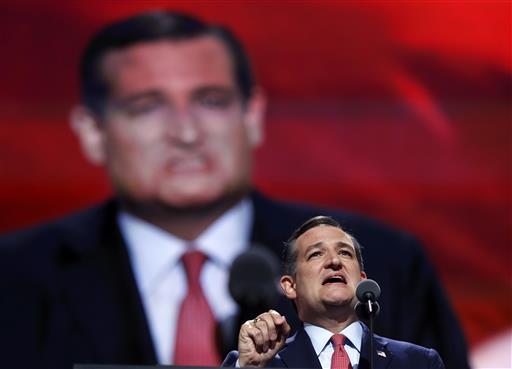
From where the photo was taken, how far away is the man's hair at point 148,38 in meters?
5.34

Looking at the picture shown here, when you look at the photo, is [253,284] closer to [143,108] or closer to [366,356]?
[366,356]

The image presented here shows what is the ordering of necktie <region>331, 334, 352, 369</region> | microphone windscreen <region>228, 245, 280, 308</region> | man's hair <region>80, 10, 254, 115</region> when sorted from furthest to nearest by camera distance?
1. man's hair <region>80, 10, 254, 115</region>
2. microphone windscreen <region>228, 245, 280, 308</region>
3. necktie <region>331, 334, 352, 369</region>

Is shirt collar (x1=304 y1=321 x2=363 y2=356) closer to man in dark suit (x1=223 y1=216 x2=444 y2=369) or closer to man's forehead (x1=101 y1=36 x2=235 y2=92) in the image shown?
man in dark suit (x1=223 y1=216 x2=444 y2=369)

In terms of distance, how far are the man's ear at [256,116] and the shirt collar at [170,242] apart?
30 centimetres

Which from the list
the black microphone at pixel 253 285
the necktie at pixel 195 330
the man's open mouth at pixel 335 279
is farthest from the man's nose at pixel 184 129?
the man's open mouth at pixel 335 279

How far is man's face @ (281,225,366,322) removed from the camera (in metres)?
3.00

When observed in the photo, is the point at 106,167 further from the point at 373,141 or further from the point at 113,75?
the point at 373,141

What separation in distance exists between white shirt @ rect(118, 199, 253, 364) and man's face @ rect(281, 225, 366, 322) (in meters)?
1.94

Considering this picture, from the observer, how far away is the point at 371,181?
5375 mm

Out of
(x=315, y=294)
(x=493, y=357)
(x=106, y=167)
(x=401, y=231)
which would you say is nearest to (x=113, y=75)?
(x=106, y=167)

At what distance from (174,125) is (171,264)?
0.65 m

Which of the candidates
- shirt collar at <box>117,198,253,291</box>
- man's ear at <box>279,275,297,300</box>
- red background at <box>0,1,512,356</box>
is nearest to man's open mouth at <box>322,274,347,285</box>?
→ man's ear at <box>279,275,297,300</box>

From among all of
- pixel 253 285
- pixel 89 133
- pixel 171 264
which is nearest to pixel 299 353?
pixel 253 285

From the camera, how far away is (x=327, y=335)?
9.91 feet
